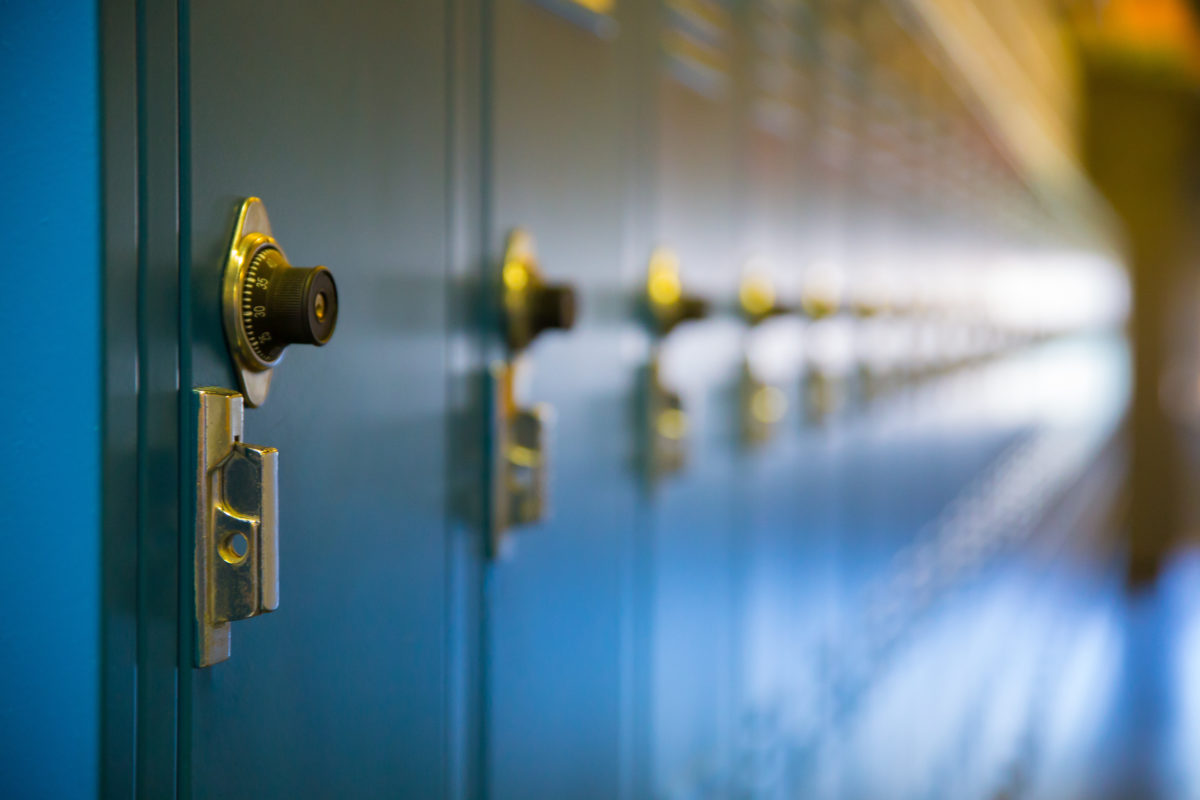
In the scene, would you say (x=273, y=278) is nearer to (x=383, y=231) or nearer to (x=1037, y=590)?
(x=383, y=231)

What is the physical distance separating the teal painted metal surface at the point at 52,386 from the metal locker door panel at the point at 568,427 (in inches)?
16.8

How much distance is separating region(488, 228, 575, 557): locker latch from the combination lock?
1.04 feet

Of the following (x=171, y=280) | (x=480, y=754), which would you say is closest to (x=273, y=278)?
(x=171, y=280)

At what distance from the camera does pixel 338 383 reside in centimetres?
72

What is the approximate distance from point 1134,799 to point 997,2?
3.91m

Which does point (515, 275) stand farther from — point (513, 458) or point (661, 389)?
point (661, 389)

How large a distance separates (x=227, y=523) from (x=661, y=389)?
75 cm

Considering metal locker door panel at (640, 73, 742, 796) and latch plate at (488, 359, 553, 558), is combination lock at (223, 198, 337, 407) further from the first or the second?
metal locker door panel at (640, 73, 742, 796)

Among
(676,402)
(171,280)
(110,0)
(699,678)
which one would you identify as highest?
(110,0)

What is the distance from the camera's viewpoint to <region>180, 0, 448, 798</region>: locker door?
0.59 meters

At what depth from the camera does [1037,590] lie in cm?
554

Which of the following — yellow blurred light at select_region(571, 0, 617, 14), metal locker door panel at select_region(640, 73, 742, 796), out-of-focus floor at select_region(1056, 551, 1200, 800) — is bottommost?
out-of-focus floor at select_region(1056, 551, 1200, 800)

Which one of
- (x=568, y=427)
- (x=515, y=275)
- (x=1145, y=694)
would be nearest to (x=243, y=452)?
(x=515, y=275)

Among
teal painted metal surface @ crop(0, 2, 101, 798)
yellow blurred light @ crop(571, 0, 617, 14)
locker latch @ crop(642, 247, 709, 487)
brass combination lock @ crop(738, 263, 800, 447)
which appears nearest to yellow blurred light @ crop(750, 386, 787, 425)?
brass combination lock @ crop(738, 263, 800, 447)
